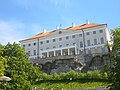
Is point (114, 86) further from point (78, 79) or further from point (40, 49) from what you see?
point (40, 49)

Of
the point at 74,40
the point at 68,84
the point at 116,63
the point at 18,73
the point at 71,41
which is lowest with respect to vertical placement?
the point at 68,84

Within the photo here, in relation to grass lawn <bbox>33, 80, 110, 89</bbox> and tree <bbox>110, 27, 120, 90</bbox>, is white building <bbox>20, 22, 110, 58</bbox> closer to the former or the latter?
grass lawn <bbox>33, 80, 110, 89</bbox>

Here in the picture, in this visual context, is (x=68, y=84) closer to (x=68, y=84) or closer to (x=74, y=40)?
(x=68, y=84)

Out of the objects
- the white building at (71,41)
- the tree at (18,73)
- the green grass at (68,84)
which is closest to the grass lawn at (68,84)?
the green grass at (68,84)

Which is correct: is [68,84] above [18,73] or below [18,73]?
below

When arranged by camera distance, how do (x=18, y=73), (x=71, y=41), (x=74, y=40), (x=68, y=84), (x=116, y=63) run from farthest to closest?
(x=71, y=41) → (x=74, y=40) → (x=68, y=84) → (x=18, y=73) → (x=116, y=63)

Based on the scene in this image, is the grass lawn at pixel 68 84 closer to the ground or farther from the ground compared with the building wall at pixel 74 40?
closer to the ground

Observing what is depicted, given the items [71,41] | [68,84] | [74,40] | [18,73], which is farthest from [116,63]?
[71,41]

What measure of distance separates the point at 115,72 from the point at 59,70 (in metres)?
36.2

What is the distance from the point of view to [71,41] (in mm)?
72750

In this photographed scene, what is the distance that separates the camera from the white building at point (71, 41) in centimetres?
6844

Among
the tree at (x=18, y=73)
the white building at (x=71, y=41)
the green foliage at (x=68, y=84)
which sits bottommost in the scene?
the green foliage at (x=68, y=84)

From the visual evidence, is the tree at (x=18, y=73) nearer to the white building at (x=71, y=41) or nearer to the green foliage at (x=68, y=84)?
the green foliage at (x=68, y=84)

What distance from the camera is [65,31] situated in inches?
2911
